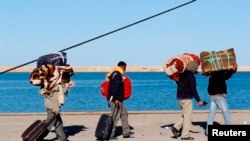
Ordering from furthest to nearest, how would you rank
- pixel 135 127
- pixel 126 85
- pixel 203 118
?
pixel 203 118 < pixel 135 127 < pixel 126 85

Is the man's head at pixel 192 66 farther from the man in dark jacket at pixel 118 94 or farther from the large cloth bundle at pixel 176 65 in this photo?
the man in dark jacket at pixel 118 94

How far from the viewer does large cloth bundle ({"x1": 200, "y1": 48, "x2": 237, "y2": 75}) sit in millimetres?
12312

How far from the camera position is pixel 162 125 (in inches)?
586

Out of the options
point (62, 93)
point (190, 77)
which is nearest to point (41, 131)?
point (62, 93)

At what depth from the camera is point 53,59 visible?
1229cm

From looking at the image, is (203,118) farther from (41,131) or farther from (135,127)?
(41,131)

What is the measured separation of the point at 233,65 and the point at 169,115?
5229 millimetres

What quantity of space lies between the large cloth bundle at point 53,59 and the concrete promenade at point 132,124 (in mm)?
1609

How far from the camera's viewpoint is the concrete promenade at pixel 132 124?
42.8 feet

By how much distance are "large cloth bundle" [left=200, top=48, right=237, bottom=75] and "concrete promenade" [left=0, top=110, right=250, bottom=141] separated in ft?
4.66

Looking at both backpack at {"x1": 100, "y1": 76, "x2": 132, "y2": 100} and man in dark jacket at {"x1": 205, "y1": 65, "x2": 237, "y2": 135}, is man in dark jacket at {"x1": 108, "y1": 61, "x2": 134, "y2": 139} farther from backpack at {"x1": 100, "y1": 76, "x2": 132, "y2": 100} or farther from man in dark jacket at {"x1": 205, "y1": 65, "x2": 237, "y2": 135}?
man in dark jacket at {"x1": 205, "y1": 65, "x2": 237, "y2": 135}

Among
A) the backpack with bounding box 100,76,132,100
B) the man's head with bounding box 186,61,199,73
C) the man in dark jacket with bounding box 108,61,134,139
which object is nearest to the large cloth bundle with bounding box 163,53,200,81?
the man's head with bounding box 186,61,199,73

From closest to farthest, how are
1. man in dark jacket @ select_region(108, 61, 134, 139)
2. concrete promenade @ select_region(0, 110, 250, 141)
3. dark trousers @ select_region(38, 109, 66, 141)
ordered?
1. dark trousers @ select_region(38, 109, 66, 141)
2. man in dark jacket @ select_region(108, 61, 134, 139)
3. concrete promenade @ select_region(0, 110, 250, 141)

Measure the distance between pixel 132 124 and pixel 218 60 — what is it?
358 centimetres
